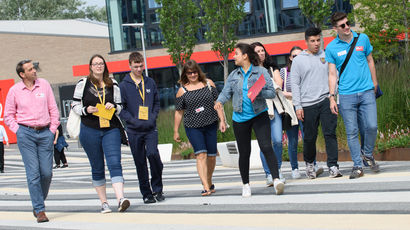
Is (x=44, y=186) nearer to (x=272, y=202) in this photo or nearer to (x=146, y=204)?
(x=146, y=204)

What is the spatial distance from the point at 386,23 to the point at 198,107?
2907 centimetres

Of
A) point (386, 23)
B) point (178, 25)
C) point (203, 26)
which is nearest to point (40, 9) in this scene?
point (203, 26)

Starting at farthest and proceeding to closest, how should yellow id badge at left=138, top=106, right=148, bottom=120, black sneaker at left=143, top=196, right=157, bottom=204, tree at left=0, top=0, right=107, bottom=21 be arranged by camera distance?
tree at left=0, top=0, right=107, bottom=21
black sneaker at left=143, top=196, right=157, bottom=204
yellow id badge at left=138, top=106, right=148, bottom=120

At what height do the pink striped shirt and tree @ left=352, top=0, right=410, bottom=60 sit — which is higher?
tree @ left=352, top=0, right=410, bottom=60

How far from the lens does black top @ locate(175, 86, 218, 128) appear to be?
360 inches

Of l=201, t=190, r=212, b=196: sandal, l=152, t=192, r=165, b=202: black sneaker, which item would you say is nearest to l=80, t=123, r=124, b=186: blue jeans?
l=152, t=192, r=165, b=202: black sneaker

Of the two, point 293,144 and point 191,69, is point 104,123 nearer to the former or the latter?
point 191,69

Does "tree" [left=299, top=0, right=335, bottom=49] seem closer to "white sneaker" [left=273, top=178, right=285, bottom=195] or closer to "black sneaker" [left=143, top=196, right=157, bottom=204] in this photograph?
"black sneaker" [left=143, top=196, right=157, bottom=204]

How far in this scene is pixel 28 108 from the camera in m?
8.46

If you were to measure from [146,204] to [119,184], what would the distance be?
2.11 ft

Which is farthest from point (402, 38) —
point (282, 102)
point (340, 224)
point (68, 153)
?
point (340, 224)

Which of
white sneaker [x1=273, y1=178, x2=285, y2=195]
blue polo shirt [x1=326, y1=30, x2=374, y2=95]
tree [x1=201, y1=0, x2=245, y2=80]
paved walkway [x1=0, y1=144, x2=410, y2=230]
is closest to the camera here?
paved walkway [x1=0, y1=144, x2=410, y2=230]

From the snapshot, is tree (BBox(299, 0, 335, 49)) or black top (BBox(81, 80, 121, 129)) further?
tree (BBox(299, 0, 335, 49))

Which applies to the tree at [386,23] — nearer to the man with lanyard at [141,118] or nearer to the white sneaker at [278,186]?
the man with lanyard at [141,118]
